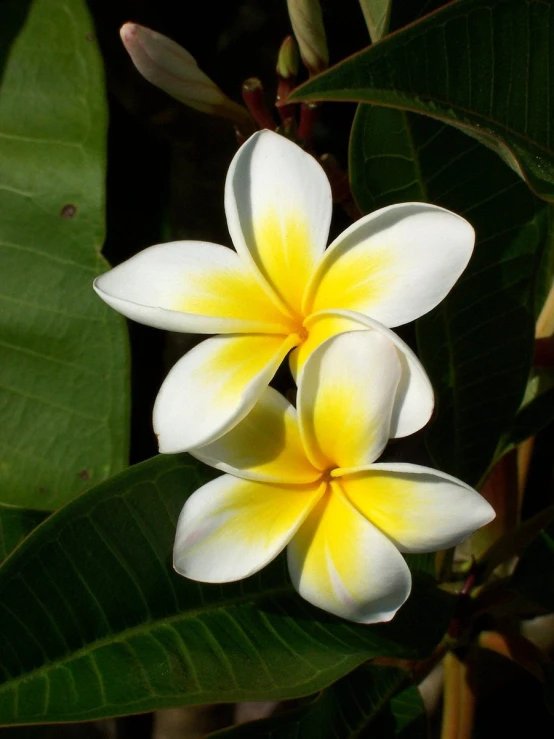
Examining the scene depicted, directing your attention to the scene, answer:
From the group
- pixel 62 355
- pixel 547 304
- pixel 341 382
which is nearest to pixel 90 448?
pixel 62 355

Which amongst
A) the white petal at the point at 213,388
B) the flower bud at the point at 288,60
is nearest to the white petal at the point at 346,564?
the white petal at the point at 213,388

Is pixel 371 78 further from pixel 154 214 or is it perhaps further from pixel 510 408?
pixel 154 214

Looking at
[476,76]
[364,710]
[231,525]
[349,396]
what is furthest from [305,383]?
[364,710]

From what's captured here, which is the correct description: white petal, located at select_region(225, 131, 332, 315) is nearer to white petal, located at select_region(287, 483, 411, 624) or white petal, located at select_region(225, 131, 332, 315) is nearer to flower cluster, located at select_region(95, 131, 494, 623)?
flower cluster, located at select_region(95, 131, 494, 623)

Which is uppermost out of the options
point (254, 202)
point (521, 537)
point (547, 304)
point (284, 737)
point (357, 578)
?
point (254, 202)

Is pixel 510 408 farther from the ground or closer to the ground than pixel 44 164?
closer to the ground

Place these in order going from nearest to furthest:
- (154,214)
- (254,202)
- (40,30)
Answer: (254,202)
(40,30)
(154,214)

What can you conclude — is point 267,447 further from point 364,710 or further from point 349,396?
point 364,710

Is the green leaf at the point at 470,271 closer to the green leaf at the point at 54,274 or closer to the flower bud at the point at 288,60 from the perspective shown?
the flower bud at the point at 288,60
